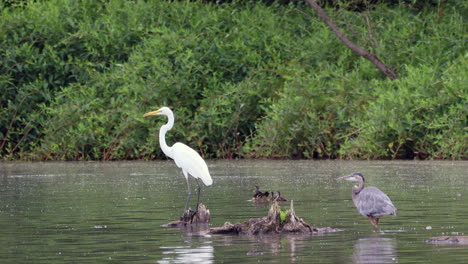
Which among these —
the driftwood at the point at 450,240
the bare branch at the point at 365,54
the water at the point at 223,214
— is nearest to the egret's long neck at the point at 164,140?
the water at the point at 223,214

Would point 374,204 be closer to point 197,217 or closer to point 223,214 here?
point 197,217

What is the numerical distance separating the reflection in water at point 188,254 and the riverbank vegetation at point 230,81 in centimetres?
1364

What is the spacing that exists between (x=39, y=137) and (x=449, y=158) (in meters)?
11.3

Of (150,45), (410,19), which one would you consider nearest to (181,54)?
(150,45)

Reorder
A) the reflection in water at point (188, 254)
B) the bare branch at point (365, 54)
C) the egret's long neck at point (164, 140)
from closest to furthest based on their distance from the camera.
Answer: the reflection in water at point (188, 254)
the egret's long neck at point (164, 140)
the bare branch at point (365, 54)

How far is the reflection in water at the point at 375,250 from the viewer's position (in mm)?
9250

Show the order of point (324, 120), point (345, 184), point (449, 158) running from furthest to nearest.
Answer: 1. point (324, 120)
2. point (449, 158)
3. point (345, 184)

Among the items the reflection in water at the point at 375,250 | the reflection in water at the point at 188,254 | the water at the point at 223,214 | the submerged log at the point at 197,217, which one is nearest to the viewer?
the reflection in water at the point at 375,250

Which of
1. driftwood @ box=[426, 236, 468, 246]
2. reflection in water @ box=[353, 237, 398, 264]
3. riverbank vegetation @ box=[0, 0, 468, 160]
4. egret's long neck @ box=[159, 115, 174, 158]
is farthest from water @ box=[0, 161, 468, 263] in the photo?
riverbank vegetation @ box=[0, 0, 468, 160]

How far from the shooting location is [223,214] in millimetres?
13586

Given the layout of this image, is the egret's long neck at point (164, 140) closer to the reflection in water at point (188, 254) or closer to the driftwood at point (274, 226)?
the driftwood at point (274, 226)

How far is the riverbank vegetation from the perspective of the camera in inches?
975

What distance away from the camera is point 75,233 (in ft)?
38.2

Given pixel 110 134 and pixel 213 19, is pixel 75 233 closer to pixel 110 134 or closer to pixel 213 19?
pixel 110 134
